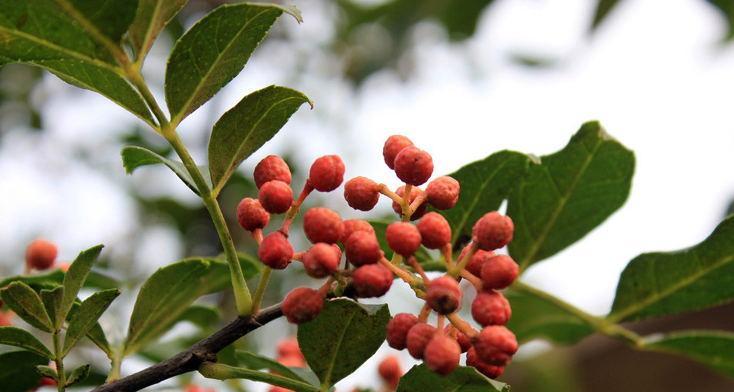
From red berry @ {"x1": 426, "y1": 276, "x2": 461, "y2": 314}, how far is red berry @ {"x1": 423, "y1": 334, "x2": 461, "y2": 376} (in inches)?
1.2

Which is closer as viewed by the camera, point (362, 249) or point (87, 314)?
point (362, 249)

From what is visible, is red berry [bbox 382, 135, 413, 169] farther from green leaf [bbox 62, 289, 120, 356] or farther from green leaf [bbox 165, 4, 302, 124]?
green leaf [bbox 62, 289, 120, 356]

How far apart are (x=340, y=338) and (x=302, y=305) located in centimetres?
16

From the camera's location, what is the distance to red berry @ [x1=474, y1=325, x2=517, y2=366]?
2.98 ft

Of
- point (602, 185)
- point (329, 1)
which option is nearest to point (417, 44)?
point (329, 1)

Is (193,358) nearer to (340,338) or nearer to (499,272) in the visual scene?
(340,338)

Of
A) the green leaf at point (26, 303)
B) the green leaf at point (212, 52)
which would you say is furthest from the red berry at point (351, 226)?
the green leaf at point (26, 303)

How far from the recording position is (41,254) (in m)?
1.43

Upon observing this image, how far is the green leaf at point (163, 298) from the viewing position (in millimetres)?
1184

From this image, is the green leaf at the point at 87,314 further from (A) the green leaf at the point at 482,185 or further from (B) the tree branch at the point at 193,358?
(A) the green leaf at the point at 482,185

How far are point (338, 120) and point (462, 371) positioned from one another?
307 cm

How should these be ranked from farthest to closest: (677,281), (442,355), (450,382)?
(677,281) → (450,382) → (442,355)

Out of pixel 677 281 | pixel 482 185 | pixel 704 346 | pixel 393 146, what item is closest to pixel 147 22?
pixel 393 146

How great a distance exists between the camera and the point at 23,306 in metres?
1.06
